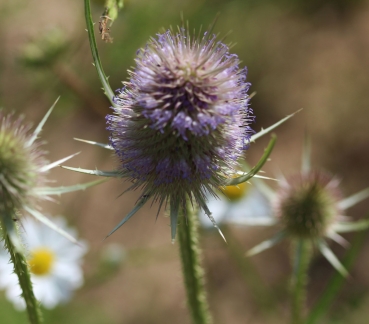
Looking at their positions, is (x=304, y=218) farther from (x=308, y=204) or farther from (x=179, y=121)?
(x=179, y=121)

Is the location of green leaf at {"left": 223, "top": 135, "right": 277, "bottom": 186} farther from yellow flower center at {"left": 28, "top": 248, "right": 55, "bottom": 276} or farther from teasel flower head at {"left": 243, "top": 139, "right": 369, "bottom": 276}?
yellow flower center at {"left": 28, "top": 248, "right": 55, "bottom": 276}

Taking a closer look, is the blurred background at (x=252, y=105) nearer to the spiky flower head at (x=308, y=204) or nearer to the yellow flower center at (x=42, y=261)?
the yellow flower center at (x=42, y=261)

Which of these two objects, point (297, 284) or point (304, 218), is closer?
point (297, 284)

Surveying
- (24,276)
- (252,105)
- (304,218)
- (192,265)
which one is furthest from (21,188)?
(252,105)

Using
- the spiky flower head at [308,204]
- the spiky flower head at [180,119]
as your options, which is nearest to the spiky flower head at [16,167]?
the spiky flower head at [180,119]

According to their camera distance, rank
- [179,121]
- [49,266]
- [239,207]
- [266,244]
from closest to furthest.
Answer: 1. [179,121]
2. [266,244]
3. [49,266]
4. [239,207]

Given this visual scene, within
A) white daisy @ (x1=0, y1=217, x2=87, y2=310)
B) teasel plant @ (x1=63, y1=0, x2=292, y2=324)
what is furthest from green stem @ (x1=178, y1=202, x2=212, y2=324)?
white daisy @ (x1=0, y1=217, x2=87, y2=310)
